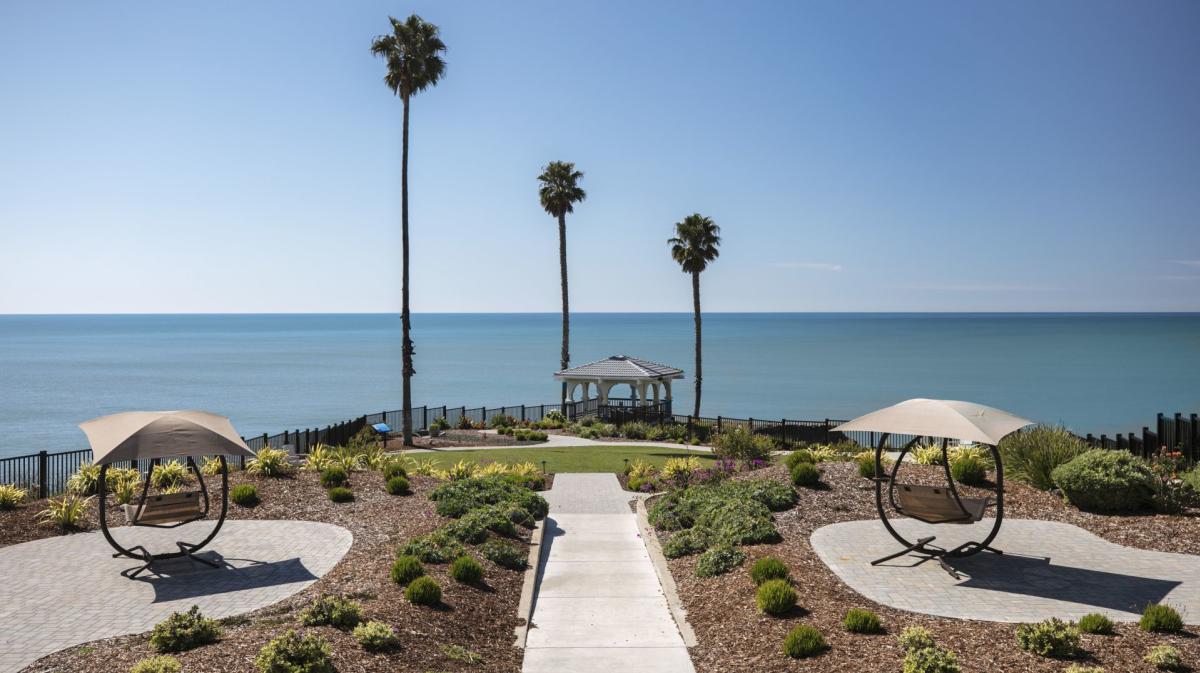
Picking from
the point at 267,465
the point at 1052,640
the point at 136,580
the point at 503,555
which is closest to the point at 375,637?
the point at 503,555

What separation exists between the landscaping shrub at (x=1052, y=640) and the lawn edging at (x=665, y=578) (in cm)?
342

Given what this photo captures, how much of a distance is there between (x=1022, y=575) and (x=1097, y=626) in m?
2.69

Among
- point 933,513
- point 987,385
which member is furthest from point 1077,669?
point 987,385

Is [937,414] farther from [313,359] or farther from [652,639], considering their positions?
[313,359]

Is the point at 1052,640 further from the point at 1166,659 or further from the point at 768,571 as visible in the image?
the point at 768,571

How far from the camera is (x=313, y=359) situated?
121 meters

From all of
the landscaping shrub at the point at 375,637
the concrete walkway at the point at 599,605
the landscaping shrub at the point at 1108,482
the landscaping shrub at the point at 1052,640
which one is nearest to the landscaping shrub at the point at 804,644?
the concrete walkway at the point at 599,605

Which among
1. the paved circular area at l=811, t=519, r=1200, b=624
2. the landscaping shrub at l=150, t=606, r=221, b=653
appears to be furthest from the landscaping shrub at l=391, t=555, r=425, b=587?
the paved circular area at l=811, t=519, r=1200, b=624

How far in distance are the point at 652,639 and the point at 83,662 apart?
19.2 feet

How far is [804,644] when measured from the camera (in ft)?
25.1

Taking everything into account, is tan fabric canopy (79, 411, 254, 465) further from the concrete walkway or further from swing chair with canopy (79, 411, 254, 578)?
the concrete walkway

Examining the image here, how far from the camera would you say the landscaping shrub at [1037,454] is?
15094 mm

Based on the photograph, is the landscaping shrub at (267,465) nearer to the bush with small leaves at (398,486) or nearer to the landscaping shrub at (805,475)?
the bush with small leaves at (398,486)

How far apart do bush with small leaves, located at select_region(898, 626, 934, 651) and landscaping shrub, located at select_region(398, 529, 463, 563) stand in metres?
6.19
